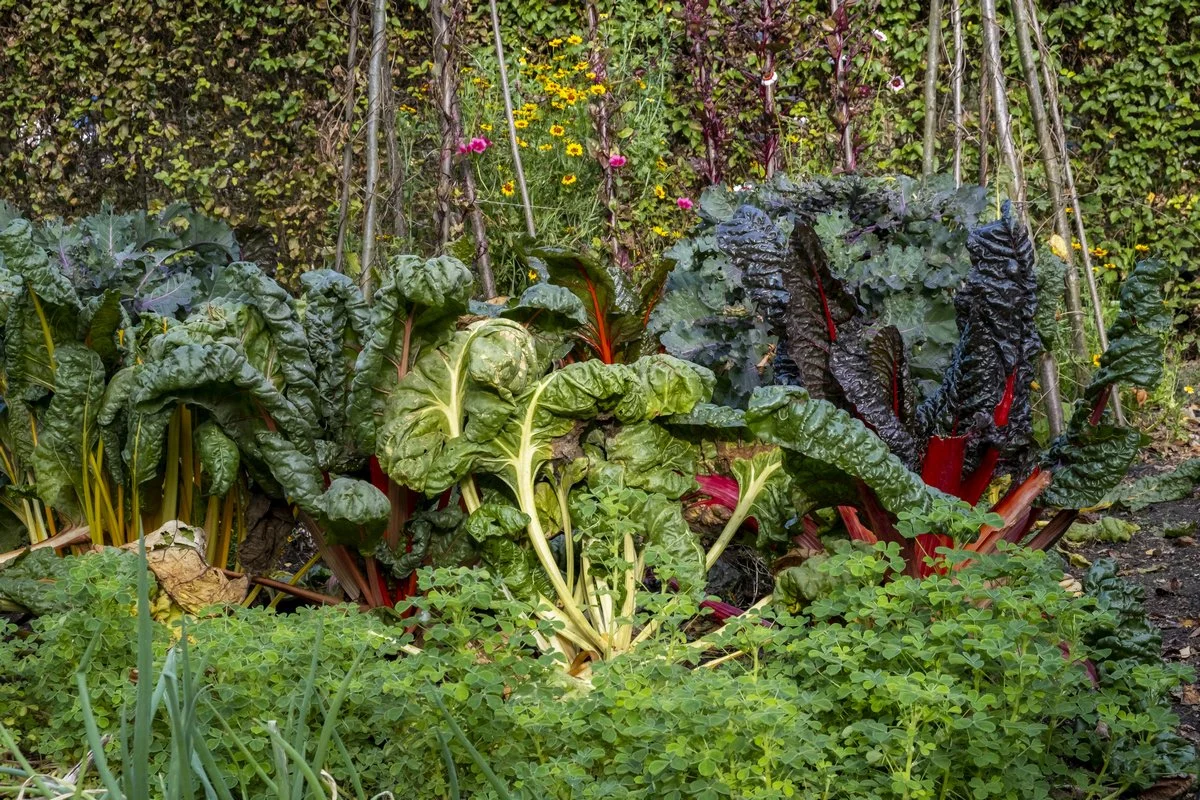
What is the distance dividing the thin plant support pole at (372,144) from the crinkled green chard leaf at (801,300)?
1.46m

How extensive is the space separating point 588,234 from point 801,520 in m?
3.49

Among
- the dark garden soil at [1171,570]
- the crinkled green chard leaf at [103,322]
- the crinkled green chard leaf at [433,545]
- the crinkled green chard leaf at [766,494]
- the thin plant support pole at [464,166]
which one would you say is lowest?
the dark garden soil at [1171,570]

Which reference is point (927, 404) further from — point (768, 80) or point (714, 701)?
point (768, 80)

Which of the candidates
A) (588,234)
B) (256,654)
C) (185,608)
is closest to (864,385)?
(256,654)

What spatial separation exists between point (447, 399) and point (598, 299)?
779 mm

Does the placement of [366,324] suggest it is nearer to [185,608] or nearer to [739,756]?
[185,608]

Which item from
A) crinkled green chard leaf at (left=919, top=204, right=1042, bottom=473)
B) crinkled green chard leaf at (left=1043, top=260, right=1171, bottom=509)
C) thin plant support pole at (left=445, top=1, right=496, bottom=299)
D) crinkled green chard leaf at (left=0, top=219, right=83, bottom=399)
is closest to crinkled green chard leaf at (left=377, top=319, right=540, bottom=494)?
crinkled green chard leaf at (left=0, top=219, right=83, bottom=399)

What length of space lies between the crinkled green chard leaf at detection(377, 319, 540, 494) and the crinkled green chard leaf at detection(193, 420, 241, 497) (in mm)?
337

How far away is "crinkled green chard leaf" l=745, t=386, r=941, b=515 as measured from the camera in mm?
2404

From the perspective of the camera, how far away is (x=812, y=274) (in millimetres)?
2855

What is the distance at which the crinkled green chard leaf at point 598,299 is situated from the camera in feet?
11.0

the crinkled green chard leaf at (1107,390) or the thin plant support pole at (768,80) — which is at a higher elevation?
the thin plant support pole at (768,80)

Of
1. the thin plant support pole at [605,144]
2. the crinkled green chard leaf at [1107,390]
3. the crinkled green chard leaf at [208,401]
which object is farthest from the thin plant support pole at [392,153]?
the crinkled green chard leaf at [1107,390]

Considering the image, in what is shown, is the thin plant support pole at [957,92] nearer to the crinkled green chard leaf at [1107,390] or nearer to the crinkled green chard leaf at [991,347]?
the crinkled green chard leaf at [991,347]
